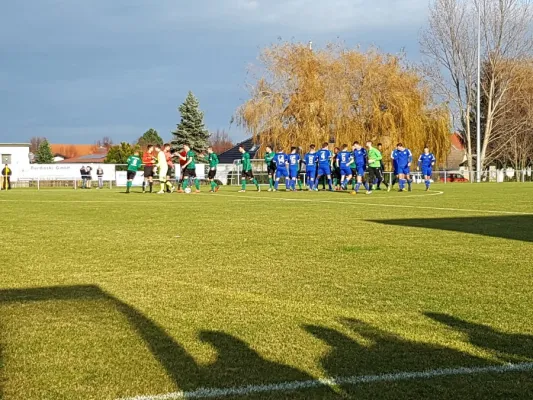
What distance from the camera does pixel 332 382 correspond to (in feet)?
12.4

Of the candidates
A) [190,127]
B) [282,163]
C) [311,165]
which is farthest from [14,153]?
[311,165]

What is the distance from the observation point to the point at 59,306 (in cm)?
572

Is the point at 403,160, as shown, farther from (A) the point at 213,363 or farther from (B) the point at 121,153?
(B) the point at 121,153

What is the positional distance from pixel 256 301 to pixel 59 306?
5.20 feet

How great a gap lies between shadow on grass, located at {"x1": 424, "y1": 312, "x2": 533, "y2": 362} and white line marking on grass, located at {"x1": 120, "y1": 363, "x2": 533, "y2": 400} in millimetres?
195

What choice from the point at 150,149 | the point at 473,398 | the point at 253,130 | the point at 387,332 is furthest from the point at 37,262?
the point at 253,130

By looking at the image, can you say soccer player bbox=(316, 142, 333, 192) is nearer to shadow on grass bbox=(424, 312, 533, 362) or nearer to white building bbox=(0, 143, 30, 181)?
shadow on grass bbox=(424, 312, 533, 362)

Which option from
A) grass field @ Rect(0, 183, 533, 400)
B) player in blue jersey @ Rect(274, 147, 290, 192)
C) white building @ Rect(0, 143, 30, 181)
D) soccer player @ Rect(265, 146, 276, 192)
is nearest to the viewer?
grass field @ Rect(0, 183, 533, 400)

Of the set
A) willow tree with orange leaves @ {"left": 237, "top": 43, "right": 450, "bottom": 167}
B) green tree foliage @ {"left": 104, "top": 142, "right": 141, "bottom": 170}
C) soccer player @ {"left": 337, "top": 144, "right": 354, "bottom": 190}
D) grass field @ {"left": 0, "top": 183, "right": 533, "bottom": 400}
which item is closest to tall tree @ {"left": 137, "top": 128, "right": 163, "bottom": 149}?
green tree foliage @ {"left": 104, "top": 142, "right": 141, "bottom": 170}

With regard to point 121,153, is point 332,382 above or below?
below

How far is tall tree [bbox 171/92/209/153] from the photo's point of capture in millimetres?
81250

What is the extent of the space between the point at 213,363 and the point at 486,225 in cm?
938

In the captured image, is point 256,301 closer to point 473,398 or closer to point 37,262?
point 473,398

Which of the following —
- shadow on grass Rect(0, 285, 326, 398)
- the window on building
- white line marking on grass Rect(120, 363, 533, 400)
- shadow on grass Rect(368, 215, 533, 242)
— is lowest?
white line marking on grass Rect(120, 363, 533, 400)
